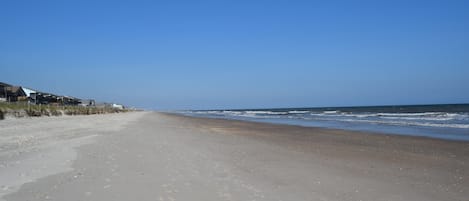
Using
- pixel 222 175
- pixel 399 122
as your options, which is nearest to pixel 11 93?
pixel 399 122

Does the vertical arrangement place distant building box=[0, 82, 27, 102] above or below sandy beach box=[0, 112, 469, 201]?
above

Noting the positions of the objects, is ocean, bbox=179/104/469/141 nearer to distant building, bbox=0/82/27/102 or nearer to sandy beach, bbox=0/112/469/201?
sandy beach, bbox=0/112/469/201

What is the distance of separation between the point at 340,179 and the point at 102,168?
17.4ft

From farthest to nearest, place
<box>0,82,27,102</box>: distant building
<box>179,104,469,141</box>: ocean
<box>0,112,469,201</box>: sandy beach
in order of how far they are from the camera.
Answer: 1. <box>0,82,27,102</box>: distant building
2. <box>179,104,469,141</box>: ocean
3. <box>0,112,469,201</box>: sandy beach

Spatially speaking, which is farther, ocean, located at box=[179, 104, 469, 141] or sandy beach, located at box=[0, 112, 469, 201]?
ocean, located at box=[179, 104, 469, 141]

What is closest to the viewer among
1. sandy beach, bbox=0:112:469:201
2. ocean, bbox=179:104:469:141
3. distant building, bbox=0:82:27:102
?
sandy beach, bbox=0:112:469:201

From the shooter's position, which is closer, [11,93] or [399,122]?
[399,122]

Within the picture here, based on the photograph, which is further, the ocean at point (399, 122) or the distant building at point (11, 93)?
the distant building at point (11, 93)

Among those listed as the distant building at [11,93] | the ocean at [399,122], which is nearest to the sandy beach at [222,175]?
the ocean at [399,122]

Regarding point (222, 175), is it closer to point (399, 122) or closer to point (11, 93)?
point (399, 122)

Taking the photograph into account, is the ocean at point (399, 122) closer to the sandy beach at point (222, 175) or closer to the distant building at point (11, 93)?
the sandy beach at point (222, 175)

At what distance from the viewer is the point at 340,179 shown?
27.6 ft

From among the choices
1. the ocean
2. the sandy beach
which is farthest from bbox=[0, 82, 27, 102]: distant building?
the sandy beach

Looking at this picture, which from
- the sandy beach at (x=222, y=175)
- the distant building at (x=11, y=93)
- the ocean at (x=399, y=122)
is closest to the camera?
the sandy beach at (x=222, y=175)
